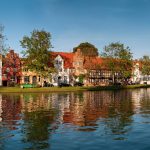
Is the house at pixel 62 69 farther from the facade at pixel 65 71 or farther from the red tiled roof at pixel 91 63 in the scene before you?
the red tiled roof at pixel 91 63

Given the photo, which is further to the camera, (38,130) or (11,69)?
(11,69)

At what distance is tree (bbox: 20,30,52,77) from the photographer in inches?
4815

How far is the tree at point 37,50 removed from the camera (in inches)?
4815

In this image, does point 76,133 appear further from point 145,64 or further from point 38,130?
point 145,64

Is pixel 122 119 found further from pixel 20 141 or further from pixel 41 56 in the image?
pixel 41 56

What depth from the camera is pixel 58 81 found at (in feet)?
509

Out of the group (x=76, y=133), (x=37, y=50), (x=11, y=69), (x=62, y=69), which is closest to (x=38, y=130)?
(x=76, y=133)

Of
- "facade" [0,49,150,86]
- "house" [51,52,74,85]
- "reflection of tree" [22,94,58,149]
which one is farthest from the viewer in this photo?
"house" [51,52,74,85]

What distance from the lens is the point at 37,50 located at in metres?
123

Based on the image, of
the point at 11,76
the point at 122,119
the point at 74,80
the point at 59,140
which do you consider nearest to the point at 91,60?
the point at 74,80

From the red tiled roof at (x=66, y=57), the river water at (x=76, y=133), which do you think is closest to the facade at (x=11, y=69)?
the red tiled roof at (x=66, y=57)

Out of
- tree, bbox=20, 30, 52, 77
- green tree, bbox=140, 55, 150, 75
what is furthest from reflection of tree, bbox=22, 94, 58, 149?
green tree, bbox=140, 55, 150, 75

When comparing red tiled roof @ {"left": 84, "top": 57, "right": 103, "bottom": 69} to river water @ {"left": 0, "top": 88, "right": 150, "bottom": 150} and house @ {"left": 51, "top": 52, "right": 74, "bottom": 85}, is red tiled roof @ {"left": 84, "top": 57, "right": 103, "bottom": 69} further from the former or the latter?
river water @ {"left": 0, "top": 88, "right": 150, "bottom": 150}

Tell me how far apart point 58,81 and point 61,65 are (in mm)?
7612
